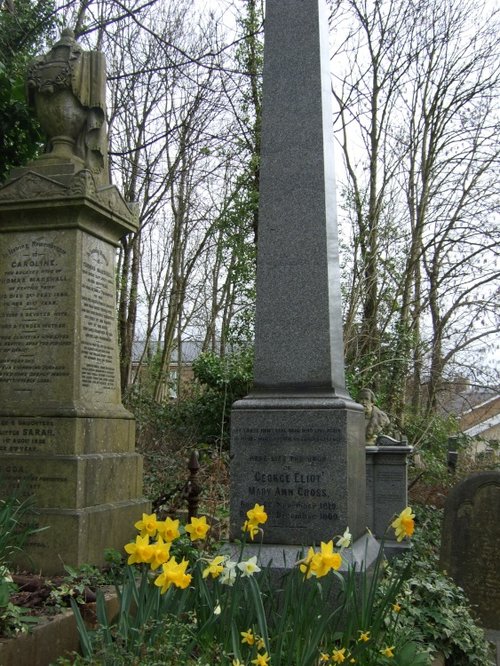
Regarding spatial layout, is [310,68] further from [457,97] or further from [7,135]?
[457,97]

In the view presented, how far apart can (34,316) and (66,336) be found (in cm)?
35

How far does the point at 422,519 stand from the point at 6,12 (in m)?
9.72

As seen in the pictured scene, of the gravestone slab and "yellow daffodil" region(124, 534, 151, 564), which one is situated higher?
→ "yellow daffodil" region(124, 534, 151, 564)

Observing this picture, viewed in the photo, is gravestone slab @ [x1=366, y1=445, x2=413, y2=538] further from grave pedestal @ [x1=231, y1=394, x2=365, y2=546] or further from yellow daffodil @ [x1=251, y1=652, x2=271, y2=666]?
yellow daffodil @ [x1=251, y1=652, x2=271, y2=666]

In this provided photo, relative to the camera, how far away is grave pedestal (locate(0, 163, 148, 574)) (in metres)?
4.88

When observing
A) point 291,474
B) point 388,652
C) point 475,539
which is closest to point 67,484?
point 291,474

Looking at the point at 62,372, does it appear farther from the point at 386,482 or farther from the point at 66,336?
the point at 386,482

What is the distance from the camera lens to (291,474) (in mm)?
4137

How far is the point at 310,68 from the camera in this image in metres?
4.87

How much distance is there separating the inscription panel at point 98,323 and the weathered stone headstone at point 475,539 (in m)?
4.15

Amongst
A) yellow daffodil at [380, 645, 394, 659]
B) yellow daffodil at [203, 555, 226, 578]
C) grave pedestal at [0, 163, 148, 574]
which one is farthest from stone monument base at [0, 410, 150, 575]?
yellow daffodil at [380, 645, 394, 659]

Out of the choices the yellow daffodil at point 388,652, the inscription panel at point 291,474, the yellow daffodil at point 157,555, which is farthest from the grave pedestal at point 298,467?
the yellow daffodil at point 157,555

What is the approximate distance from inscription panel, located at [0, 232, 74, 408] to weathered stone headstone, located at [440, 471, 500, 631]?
4.74 metres

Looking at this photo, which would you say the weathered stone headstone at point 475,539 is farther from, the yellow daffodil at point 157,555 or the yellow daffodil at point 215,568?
A: the yellow daffodil at point 157,555
